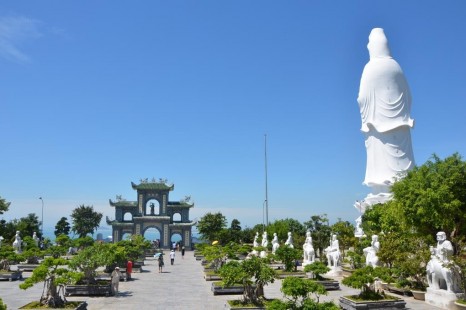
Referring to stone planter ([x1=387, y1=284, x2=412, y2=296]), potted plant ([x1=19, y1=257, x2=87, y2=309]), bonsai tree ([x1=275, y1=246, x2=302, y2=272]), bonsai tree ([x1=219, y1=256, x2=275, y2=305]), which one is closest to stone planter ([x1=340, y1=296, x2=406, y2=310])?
bonsai tree ([x1=219, y1=256, x2=275, y2=305])

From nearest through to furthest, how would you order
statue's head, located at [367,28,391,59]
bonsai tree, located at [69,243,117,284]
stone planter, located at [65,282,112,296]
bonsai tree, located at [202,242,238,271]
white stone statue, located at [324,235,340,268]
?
stone planter, located at [65,282,112,296] → bonsai tree, located at [69,243,117,284] → white stone statue, located at [324,235,340,268] → bonsai tree, located at [202,242,238,271] → statue's head, located at [367,28,391,59]

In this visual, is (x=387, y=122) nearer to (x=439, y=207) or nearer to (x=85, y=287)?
(x=439, y=207)

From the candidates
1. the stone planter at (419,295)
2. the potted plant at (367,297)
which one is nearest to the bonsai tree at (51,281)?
the potted plant at (367,297)

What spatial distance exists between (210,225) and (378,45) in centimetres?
2950

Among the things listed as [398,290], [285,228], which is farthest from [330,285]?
[285,228]

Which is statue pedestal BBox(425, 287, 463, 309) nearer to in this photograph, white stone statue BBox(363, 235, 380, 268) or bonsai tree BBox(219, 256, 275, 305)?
white stone statue BBox(363, 235, 380, 268)

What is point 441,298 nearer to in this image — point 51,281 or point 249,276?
point 249,276

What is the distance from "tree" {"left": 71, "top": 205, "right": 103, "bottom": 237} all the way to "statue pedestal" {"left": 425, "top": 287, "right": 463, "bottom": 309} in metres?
54.0

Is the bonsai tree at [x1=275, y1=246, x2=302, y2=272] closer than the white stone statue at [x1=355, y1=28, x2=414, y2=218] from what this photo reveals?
Yes

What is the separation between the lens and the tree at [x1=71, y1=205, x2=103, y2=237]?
64.1 m

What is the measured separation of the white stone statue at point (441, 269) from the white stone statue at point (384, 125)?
104ft

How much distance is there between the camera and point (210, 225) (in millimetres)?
60938

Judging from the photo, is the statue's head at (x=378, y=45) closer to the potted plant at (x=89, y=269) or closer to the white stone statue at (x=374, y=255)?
the white stone statue at (x=374, y=255)

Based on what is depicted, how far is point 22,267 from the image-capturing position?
3222cm
